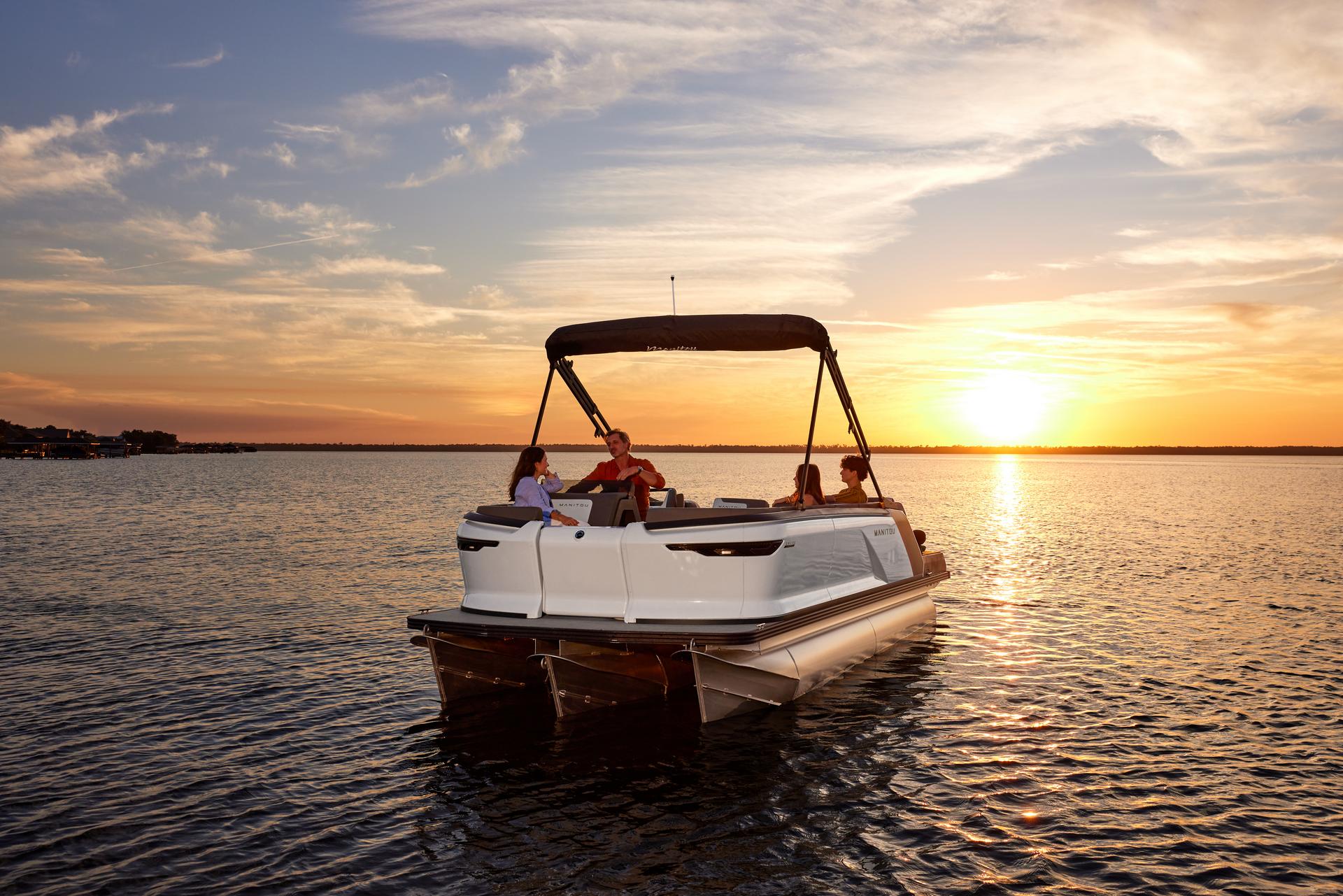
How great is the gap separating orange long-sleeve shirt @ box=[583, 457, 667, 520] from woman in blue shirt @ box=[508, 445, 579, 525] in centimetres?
51

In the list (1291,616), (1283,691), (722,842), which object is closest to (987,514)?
(1291,616)

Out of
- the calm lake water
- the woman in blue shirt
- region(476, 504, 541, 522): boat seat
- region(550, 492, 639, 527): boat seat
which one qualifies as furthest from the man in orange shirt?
the calm lake water

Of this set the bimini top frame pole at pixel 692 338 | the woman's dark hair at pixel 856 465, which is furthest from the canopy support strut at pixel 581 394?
the woman's dark hair at pixel 856 465

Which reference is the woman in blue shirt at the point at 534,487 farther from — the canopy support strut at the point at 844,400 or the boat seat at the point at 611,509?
the canopy support strut at the point at 844,400

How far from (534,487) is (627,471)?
108cm

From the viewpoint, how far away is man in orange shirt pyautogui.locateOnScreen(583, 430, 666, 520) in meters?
10.3

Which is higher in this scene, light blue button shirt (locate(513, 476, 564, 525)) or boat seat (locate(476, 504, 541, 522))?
light blue button shirt (locate(513, 476, 564, 525))

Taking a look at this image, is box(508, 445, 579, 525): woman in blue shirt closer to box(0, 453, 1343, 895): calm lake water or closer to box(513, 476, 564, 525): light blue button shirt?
box(513, 476, 564, 525): light blue button shirt

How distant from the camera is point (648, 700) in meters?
10.8

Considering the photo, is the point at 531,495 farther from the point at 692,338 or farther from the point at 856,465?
the point at 856,465

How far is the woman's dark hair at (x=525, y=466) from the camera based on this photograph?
10.3m

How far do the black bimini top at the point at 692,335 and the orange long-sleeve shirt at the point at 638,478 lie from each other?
4.36 feet

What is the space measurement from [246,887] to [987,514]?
156 ft

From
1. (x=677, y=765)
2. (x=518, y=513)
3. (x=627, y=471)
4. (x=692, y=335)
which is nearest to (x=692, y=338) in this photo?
(x=692, y=335)
